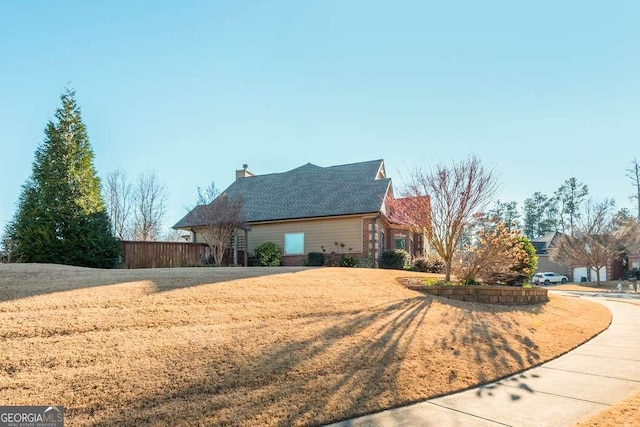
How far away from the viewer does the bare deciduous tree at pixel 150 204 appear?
3741 cm

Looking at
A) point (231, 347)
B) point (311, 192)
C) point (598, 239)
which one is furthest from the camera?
point (598, 239)

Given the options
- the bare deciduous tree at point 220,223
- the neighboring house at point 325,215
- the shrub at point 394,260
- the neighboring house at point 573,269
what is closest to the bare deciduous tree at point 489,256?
the shrub at point 394,260

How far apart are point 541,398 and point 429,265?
52.8 ft

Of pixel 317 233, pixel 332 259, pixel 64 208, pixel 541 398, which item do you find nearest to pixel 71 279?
pixel 64 208

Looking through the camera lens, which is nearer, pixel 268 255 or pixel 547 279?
pixel 268 255

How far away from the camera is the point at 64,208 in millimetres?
14500

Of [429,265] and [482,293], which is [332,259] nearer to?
[429,265]

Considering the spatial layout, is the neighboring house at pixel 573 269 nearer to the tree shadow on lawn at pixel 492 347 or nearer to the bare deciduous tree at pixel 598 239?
the bare deciduous tree at pixel 598 239

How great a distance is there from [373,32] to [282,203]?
41.4 feet

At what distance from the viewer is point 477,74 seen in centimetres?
1456

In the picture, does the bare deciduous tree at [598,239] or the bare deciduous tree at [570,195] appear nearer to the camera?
the bare deciduous tree at [598,239]

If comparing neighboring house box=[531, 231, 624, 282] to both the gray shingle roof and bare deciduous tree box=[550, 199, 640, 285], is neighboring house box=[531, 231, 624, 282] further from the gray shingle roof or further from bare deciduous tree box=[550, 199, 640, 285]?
the gray shingle roof

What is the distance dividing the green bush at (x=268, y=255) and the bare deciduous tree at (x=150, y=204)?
2006 centimetres

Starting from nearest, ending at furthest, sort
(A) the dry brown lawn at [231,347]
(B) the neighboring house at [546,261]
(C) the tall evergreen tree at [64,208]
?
A: 1. (A) the dry brown lawn at [231,347]
2. (C) the tall evergreen tree at [64,208]
3. (B) the neighboring house at [546,261]
